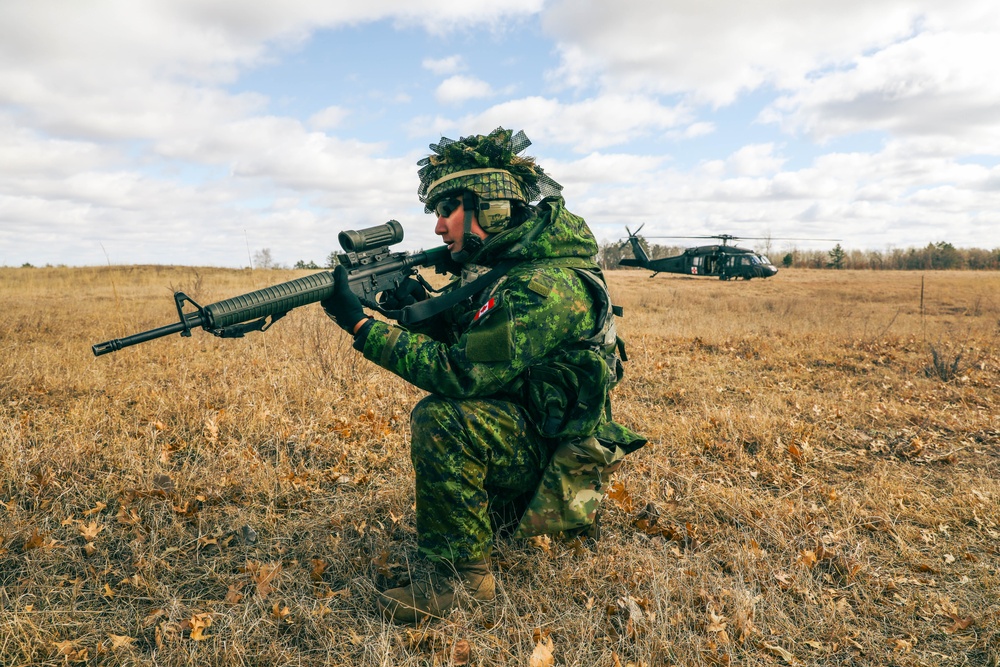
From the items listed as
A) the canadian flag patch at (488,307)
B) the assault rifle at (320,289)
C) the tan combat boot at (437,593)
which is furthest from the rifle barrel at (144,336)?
the tan combat boot at (437,593)

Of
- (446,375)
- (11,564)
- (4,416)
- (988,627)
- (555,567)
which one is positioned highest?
(446,375)

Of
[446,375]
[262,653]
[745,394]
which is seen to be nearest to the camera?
[262,653]

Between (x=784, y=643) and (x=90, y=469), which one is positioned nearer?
(x=784, y=643)

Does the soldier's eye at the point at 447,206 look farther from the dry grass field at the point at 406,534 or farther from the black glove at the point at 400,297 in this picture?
the dry grass field at the point at 406,534

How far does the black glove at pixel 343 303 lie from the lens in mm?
3188

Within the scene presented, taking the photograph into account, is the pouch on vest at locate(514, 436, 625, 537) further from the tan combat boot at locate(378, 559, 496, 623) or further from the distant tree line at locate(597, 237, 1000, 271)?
the distant tree line at locate(597, 237, 1000, 271)

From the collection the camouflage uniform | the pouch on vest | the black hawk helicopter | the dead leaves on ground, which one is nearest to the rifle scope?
the camouflage uniform

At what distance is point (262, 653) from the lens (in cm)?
267

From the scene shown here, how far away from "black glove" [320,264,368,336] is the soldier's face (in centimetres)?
65

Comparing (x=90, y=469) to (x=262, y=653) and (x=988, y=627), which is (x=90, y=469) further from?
(x=988, y=627)

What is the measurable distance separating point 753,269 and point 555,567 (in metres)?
30.9

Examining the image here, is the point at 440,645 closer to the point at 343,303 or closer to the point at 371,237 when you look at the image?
the point at 343,303

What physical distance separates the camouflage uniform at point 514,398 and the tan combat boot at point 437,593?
0.08 metres

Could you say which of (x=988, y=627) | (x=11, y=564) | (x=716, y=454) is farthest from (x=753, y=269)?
(x=11, y=564)
